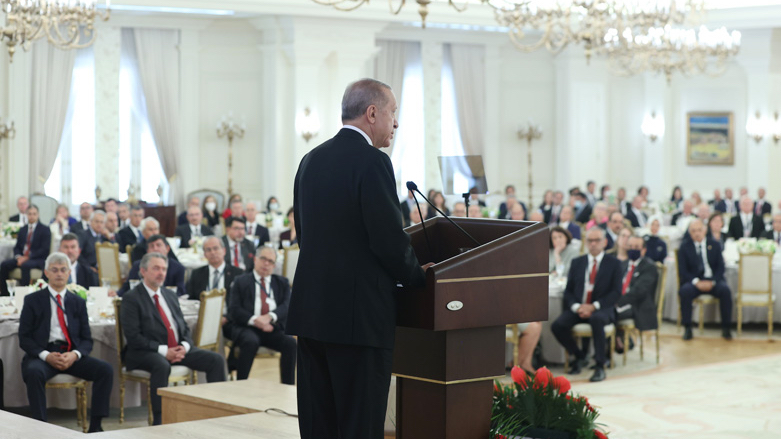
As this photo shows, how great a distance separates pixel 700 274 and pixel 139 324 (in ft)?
21.3

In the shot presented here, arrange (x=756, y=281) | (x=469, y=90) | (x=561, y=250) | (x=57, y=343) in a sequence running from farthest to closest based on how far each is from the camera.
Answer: (x=469, y=90) → (x=756, y=281) → (x=561, y=250) → (x=57, y=343)

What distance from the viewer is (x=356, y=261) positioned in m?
2.97

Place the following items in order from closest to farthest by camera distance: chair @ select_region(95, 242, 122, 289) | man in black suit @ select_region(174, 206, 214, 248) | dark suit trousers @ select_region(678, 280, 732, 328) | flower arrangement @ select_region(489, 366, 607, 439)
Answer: flower arrangement @ select_region(489, 366, 607, 439) < chair @ select_region(95, 242, 122, 289) < dark suit trousers @ select_region(678, 280, 732, 328) < man in black suit @ select_region(174, 206, 214, 248)

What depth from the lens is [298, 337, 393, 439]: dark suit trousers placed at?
3.00 m

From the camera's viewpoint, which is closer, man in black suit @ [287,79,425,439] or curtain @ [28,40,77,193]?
man in black suit @ [287,79,425,439]

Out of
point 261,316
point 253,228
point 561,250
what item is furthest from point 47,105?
point 261,316

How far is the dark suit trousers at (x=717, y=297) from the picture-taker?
10.7m

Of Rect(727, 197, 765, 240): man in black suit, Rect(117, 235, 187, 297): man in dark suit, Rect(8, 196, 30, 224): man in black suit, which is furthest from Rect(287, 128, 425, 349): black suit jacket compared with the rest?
Rect(8, 196, 30, 224): man in black suit

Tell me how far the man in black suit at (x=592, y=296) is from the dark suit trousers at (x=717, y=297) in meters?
2.30

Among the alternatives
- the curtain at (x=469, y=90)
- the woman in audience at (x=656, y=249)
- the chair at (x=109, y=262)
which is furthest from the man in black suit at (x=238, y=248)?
the curtain at (x=469, y=90)

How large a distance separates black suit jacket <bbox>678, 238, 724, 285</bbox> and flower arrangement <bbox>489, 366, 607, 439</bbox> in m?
7.66

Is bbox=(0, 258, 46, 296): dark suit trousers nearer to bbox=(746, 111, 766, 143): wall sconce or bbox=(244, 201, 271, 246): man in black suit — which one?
bbox=(244, 201, 271, 246): man in black suit

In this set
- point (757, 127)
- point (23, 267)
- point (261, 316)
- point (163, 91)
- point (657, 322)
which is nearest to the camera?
point (261, 316)

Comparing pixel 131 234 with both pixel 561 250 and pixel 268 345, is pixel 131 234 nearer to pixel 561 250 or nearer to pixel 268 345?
pixel 268 345
